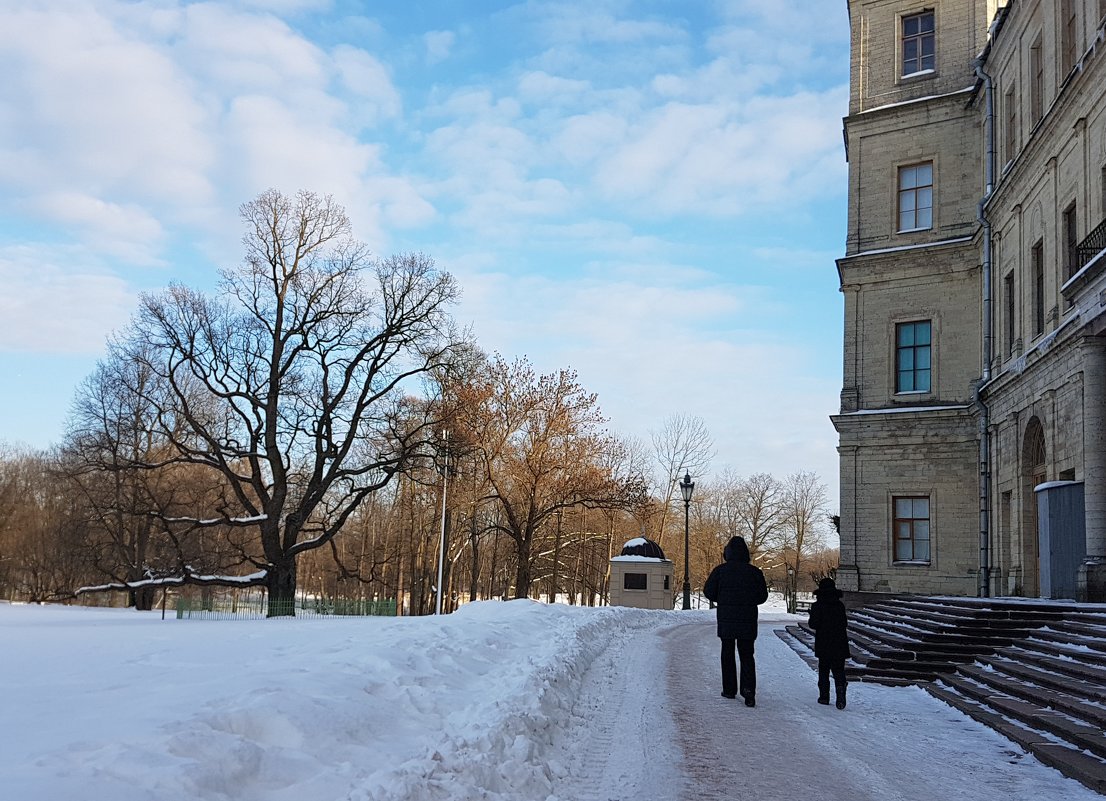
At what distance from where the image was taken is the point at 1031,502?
22.1 meters

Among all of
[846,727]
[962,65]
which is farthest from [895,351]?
[846,727]

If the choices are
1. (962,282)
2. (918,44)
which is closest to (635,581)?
(962,282)

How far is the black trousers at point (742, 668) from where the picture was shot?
35.3 ft

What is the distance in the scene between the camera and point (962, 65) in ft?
91.4

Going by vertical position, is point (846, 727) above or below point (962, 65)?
below

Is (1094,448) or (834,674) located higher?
(1094,448)

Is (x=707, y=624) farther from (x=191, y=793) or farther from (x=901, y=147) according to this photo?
(x=191, y=793)

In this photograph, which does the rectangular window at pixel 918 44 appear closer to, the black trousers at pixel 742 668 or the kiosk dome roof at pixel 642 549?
the kiosk dome roof at pixel 642 549

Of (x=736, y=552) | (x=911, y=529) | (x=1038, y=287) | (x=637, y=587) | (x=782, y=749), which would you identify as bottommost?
(x=637, y=587)

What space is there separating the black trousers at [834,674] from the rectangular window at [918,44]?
920 inches

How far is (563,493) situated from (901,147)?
18.2m

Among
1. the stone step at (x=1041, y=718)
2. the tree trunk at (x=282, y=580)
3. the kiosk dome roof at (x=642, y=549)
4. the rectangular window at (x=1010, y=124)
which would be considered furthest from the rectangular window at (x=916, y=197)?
the tree trunk at (x=282, y=580)

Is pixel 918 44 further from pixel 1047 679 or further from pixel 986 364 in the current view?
pixel 1047 679

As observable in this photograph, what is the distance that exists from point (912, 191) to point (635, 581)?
1788cm
